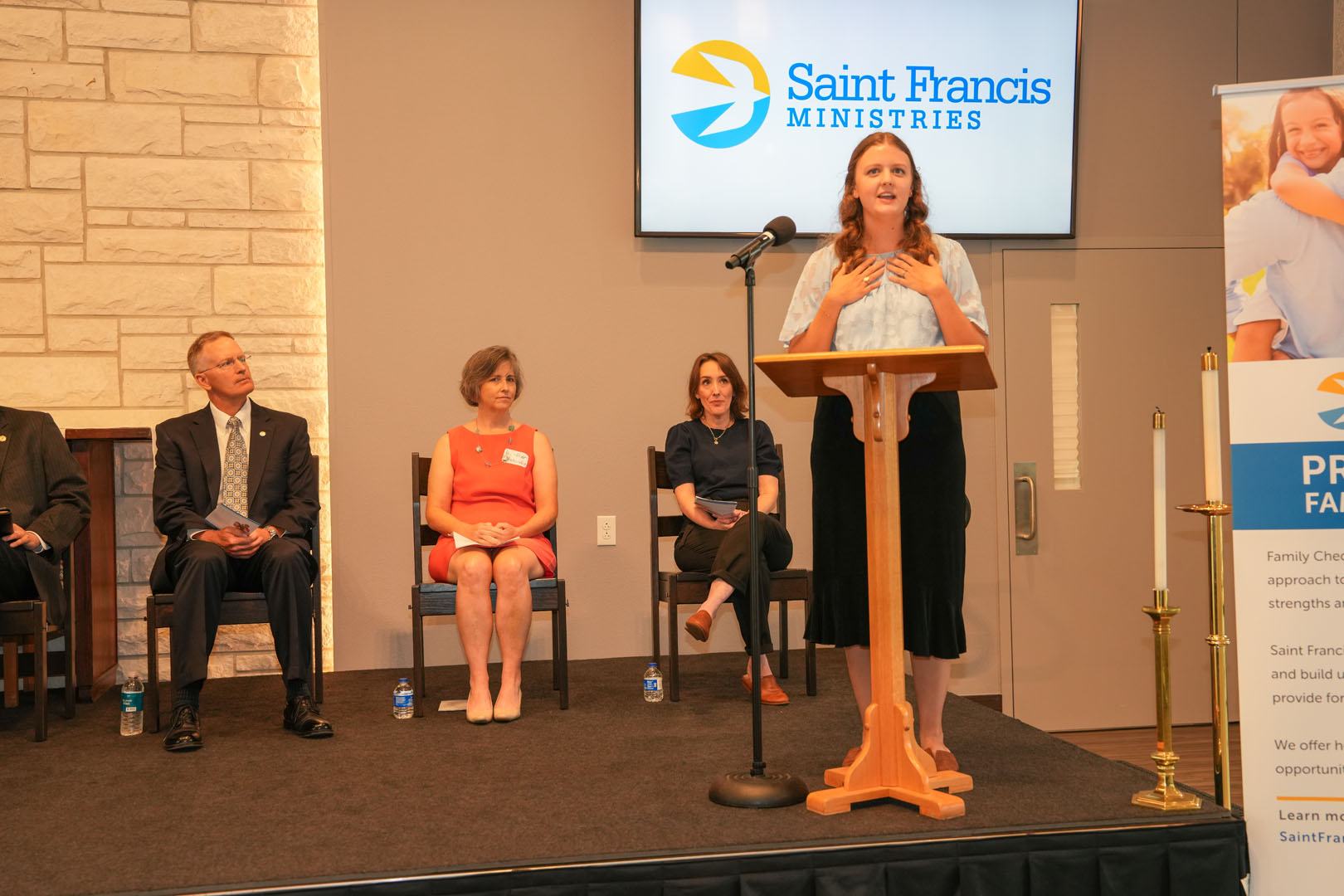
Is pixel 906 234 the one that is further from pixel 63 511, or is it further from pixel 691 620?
pixel 63 511

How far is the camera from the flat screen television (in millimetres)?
4594

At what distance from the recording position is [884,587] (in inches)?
93.2

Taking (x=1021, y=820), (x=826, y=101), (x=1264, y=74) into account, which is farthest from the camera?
(x=1264, y=74)

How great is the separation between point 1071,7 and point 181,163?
3.77m

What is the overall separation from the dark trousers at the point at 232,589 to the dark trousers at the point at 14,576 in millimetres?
440

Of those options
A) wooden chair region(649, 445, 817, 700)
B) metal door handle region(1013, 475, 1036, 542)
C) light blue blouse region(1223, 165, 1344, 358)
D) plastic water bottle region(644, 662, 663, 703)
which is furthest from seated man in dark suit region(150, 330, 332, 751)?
metal door handle region(1013, 475, 1036, 542)

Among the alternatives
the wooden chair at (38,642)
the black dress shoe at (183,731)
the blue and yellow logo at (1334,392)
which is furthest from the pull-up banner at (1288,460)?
the wooden chair at (38,642)

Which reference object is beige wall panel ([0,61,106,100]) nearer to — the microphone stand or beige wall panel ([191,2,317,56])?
beige wall panel ([191,2,317,56])

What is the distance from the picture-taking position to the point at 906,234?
2535mm

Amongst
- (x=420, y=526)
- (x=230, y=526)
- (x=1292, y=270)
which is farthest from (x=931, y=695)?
(x=230, y=526)

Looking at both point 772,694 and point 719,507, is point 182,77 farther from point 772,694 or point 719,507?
point 772,694

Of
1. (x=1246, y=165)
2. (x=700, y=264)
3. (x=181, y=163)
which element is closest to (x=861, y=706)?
(x=1246, y=165)

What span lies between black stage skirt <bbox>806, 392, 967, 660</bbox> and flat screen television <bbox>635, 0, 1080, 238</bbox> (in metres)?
2.29

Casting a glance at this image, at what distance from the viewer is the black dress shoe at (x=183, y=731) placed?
3.09 meters
